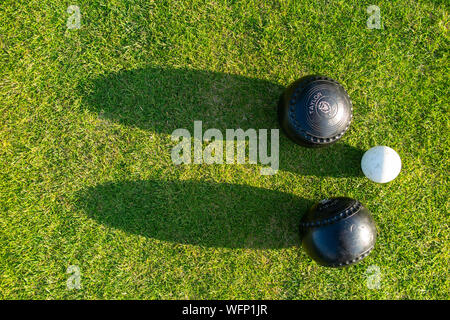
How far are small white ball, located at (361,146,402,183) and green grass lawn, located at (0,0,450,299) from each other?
1.40 ft

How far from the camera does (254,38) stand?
5094 mm

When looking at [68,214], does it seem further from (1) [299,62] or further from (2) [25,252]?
(1) [299,62]

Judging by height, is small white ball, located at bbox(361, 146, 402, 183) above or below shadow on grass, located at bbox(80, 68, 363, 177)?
below

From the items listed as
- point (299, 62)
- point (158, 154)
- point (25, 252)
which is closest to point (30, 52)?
point (158, 154)

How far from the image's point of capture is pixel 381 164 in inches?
175

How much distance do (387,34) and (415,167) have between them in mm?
2127

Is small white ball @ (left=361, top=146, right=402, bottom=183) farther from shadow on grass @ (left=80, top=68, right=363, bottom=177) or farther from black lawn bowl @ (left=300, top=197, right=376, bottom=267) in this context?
black lawn bowl @ (left=300, top=197, right=376, bottom=267)

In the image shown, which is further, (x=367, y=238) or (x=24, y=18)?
(x=24, y=18)

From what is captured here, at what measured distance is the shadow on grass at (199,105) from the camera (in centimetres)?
500

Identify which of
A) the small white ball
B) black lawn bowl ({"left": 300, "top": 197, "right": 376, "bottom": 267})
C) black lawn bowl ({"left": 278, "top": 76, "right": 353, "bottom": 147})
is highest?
black lawn bowl ({"left": 278, "top": 76, "right": 353, "bottom": 147})

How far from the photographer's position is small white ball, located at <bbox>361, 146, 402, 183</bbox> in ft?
14.6

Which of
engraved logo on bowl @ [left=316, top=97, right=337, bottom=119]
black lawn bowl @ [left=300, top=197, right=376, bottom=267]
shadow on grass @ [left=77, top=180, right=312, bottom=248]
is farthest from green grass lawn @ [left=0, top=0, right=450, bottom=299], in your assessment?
engraved logo on bowl @ [left=316, top=97, right=337, bottom=119]

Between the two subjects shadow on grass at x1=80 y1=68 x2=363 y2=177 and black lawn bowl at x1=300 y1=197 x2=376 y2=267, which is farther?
shadow on grass at x1=80 y1=68 x2=363 y2=177
